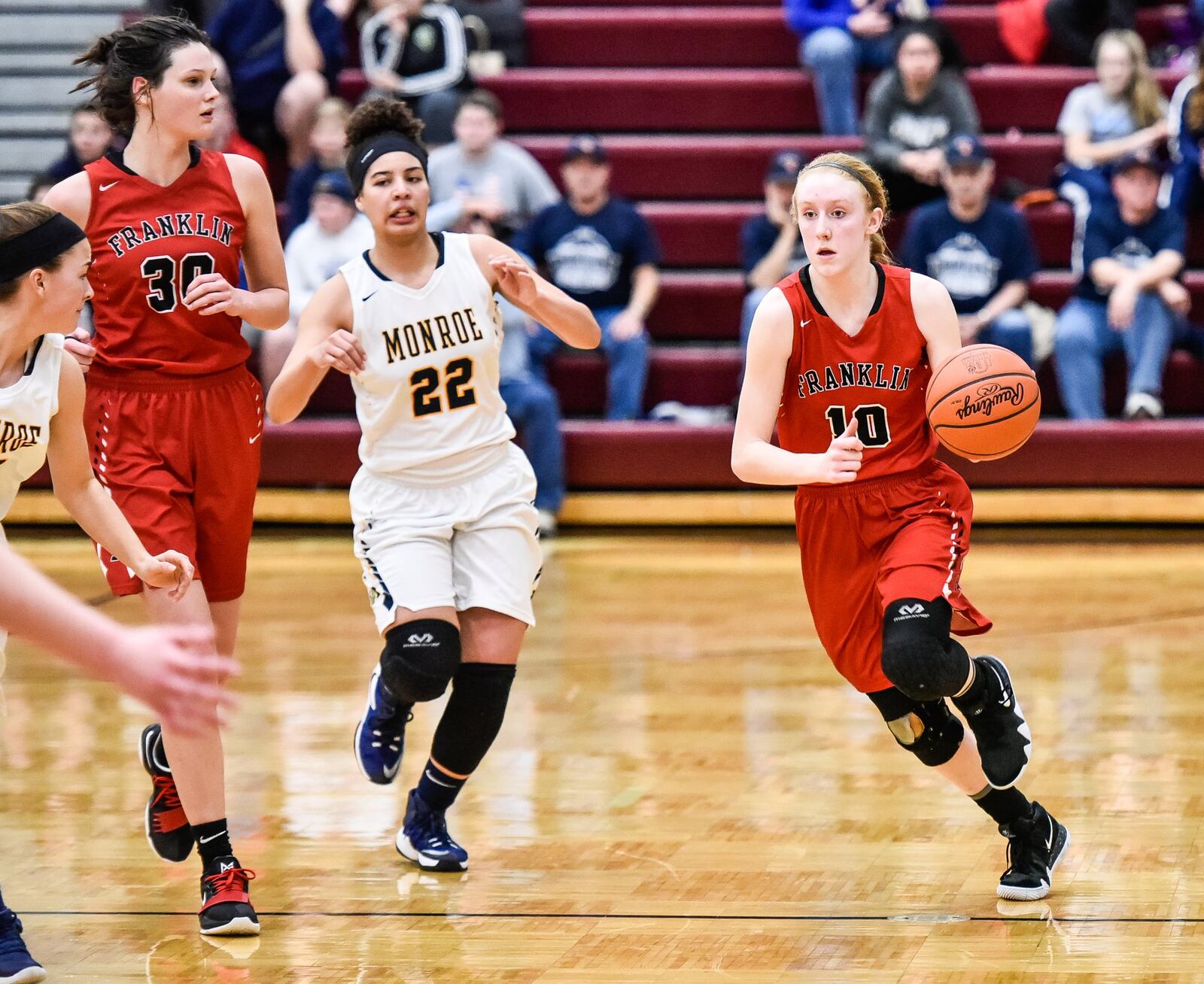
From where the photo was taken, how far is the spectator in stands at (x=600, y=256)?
940 cm

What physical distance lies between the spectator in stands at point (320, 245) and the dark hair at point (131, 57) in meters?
4.93

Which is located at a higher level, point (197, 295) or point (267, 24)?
point (267, 24)

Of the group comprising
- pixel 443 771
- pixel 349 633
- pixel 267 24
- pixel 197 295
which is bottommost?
pixel 349 633

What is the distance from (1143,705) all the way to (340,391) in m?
5.43

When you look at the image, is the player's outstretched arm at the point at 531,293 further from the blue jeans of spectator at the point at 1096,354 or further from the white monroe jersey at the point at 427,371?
the blue jeans of spectator at the point at 1096,354

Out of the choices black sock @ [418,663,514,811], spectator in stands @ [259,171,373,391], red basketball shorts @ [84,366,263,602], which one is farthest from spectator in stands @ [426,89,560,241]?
black sock @ [418,663,514,811]

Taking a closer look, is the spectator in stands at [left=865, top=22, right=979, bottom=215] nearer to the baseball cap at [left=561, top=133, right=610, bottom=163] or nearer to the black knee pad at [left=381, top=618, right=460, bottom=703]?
the baseball cap at [left=561, top=133, right=610, bottom=163]

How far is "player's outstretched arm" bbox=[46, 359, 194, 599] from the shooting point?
3.64 meters

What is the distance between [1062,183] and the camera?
9852 millimetres

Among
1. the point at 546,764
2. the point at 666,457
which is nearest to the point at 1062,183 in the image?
the point at 666,457

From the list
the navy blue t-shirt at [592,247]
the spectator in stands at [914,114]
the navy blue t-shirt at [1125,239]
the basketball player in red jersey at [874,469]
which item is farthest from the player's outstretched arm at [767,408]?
the spectator in stands at [914,114]

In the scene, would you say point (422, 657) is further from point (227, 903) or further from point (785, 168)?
point (785, 168)

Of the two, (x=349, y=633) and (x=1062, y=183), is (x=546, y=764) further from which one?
(x=1062, y=183)

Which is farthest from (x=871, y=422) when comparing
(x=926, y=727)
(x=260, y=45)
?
(x=260, y=45)
